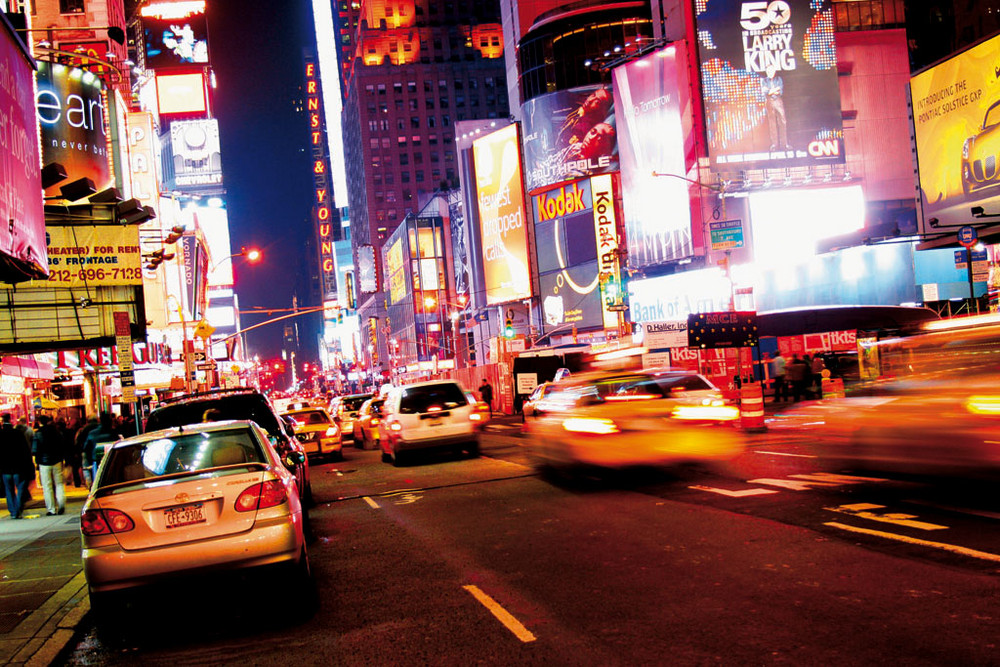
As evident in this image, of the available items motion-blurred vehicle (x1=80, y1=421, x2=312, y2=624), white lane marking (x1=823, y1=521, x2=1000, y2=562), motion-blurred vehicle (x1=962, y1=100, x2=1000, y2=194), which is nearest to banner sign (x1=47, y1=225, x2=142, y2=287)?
motion-blurred vehicle (x1=80, y1=421, x2=312, y2=624)

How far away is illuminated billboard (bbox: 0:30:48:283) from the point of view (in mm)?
7391

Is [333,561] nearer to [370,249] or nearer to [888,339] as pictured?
[888,339]

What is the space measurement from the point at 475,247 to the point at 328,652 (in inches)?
A: 2788

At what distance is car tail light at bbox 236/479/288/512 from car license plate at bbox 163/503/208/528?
1.02ft

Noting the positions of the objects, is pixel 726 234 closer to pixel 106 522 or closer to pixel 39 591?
pixel 39 591

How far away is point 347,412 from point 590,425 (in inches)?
923

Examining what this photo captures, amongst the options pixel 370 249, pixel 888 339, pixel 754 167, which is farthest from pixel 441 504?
pixel 370 249

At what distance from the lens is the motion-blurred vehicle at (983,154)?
111ft

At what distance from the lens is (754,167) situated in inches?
1929

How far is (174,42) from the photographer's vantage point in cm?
9225

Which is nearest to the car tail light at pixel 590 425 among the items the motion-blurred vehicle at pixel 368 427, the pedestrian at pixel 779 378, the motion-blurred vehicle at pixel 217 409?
the motion-blurred vehicle at pixel 217 409

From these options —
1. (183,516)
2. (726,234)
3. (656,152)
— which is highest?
(656,152)

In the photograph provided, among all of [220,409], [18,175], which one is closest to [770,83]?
[220,409]

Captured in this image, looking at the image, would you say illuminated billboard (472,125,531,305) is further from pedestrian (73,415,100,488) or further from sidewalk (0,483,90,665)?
sidewalk (0,483,90,665)
